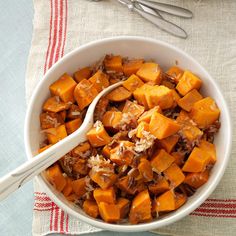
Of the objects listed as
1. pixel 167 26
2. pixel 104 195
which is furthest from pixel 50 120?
pixel 167 26

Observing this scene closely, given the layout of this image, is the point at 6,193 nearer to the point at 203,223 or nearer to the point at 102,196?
the point at 102,196

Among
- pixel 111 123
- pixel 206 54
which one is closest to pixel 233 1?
pixel 206 54

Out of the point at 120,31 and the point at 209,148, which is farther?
the point at 120,31

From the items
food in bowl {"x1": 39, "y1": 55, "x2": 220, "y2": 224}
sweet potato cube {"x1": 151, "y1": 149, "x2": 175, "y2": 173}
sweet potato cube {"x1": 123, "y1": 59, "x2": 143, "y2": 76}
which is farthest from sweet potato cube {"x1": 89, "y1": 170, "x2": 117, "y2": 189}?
sweet potato cube {"x1": 123, "y1": 59, "x2": 143, "y2": 76}

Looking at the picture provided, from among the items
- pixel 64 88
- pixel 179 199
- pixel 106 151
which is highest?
pixel 64 88

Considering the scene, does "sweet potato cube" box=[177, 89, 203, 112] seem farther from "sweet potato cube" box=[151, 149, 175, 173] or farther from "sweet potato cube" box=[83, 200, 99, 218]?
"sweet potato cube" box=[83, 200, 99, 218]

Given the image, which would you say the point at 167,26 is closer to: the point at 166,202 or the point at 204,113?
the point at 204,113
